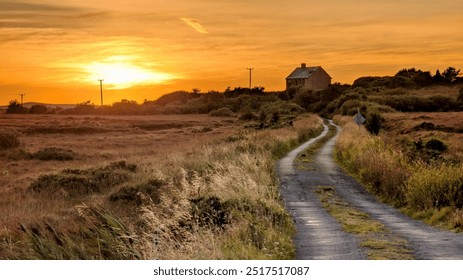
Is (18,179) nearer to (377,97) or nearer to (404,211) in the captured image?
(404,211)

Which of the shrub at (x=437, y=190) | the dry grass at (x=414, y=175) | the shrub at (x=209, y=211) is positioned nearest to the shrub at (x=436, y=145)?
the dry grass at (x=414, y=175)

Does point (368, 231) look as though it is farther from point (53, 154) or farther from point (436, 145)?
point (53, 154)

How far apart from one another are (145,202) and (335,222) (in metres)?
9.62

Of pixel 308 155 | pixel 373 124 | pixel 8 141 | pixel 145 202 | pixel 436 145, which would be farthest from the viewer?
pixel 373 124

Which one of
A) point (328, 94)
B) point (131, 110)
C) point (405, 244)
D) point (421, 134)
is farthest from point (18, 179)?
point (328, 94)

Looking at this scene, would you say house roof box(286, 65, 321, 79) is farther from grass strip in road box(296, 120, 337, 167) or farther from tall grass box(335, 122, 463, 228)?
tall grass box(335, 122, 463, 228)

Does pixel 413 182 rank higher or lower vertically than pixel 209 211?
lower

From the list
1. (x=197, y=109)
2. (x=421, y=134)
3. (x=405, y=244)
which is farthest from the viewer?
(x=197, y=109)

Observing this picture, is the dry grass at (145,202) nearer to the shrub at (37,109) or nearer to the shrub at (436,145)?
the shrub at (37,109)

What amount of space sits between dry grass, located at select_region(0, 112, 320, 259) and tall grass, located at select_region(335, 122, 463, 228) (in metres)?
4.29

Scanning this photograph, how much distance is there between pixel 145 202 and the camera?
2402cm

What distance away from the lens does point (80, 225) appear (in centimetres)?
1752

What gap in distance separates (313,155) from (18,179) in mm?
17838

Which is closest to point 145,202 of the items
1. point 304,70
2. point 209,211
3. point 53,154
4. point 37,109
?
point 209,211
